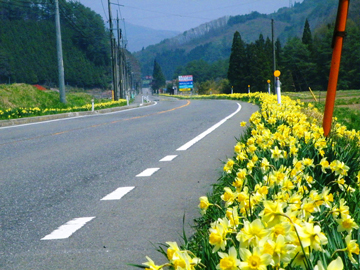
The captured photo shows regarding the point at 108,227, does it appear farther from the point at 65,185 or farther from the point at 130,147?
the point at 130,147

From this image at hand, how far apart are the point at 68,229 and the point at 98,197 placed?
4.12ft

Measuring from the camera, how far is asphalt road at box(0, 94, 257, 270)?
3.79 m

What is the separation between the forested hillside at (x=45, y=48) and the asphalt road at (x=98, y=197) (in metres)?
118


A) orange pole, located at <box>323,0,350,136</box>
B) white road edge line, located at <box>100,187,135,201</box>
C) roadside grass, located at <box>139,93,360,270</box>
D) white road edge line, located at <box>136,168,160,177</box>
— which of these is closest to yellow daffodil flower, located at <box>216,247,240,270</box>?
roadside grass, located at <box>139,93,360,270</box>

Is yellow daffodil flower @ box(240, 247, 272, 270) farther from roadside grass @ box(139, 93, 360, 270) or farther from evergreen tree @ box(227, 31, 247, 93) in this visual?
evergreen tree @ box(227, 31, 247, 93)

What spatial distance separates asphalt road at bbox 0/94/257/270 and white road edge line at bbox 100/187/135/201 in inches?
0.4

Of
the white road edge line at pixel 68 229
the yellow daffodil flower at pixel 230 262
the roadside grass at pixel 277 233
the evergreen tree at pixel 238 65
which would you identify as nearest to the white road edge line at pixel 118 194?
the white road edge line at pixel 68 229

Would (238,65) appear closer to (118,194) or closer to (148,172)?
(148,172)

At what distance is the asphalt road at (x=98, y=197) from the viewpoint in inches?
149

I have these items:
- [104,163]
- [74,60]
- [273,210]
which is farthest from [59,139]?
[74,60]

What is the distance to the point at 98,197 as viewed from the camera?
5.61 meters

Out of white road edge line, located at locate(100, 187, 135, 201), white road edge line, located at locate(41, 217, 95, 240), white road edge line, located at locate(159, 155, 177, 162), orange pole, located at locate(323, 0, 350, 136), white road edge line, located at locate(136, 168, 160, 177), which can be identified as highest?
orange pole, located at locate(323, 0, 350, 136)

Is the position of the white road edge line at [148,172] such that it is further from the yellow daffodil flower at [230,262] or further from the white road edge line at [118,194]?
the yellow daffodil flower at [230,262]

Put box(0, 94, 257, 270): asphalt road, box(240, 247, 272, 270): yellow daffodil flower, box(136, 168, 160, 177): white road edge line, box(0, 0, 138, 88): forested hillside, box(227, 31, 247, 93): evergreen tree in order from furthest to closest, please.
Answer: box(0, 0, 138, 88): forested hillside, box(227, 31, 247, 93): evergreen tree, box(136, 168, 160, 177): white road edge line, box(0, 94, 257, 270): asphalt road, box(240, 247, 272, 270): yellow daffodil flower
